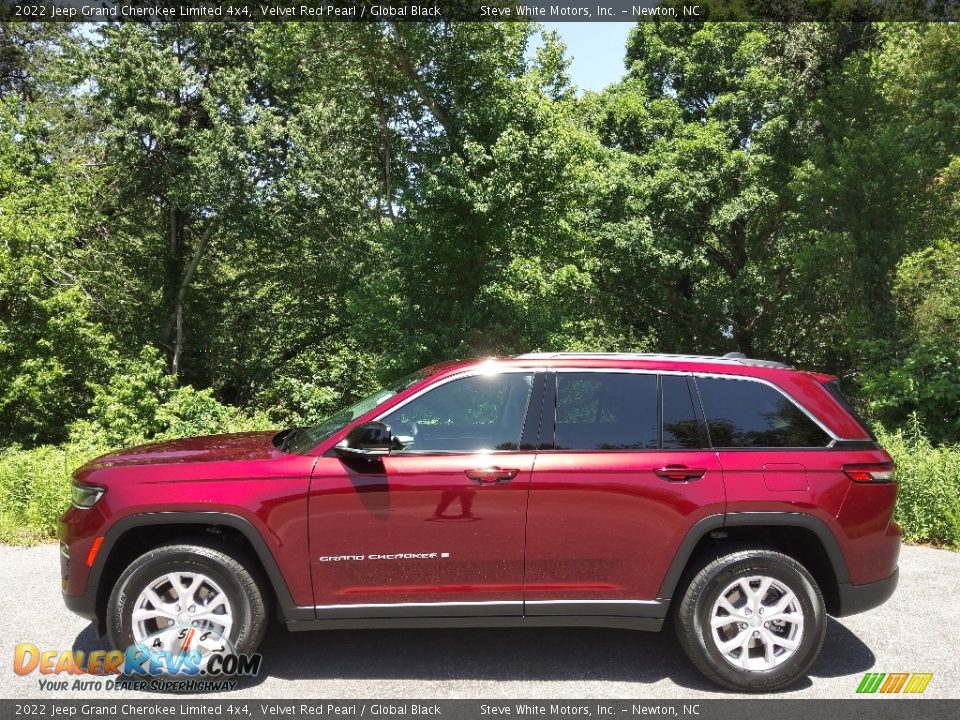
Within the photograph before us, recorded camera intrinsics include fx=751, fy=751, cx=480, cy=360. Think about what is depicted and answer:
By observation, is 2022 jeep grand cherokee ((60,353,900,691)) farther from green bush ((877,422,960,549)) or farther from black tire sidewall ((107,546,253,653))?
green bush ((877,422,960,549))

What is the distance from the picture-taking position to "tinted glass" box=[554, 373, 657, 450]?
4207 mm

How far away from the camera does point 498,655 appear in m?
4.52

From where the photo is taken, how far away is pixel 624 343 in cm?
2669

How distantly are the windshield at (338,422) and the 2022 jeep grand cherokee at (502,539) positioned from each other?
5.4 inches

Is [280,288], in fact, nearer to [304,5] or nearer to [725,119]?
[304,5]

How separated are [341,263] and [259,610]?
2013cm

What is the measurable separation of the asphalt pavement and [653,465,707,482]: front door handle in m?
1.14

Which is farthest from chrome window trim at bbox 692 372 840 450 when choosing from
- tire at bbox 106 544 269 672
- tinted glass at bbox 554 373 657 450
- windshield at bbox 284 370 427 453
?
tire at bbox 106 544 269 672

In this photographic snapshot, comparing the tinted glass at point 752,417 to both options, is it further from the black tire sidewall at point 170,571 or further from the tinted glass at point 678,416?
the black tire sidewall at point 170,571

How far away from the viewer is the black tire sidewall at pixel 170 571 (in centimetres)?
402

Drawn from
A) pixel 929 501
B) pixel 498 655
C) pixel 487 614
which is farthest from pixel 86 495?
pixel 929 501

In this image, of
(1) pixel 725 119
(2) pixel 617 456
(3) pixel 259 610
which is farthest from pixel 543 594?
(1) pixel 725 119

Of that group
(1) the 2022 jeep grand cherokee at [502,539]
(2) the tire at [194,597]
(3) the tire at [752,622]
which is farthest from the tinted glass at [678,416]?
(2) the tire at [194,597]

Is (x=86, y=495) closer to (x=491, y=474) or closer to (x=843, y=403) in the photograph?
(x=491, y=474)
